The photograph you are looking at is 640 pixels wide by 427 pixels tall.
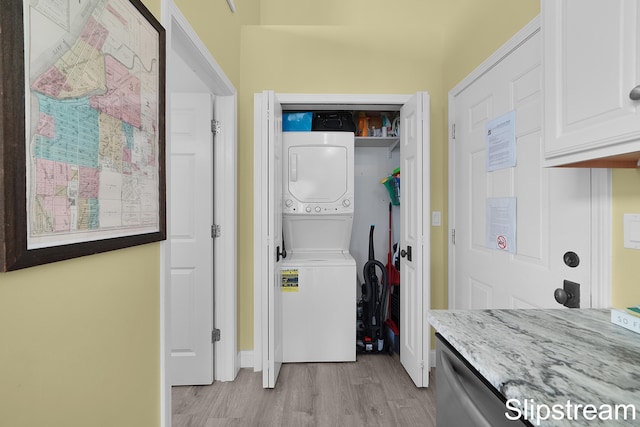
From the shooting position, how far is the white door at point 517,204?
123 centimetres

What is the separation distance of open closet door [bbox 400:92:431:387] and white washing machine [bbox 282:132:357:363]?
1.49 feet

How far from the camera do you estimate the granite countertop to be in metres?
0.55

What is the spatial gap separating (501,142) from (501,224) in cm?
46

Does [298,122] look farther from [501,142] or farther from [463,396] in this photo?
[463,396]

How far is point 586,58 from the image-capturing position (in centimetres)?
83

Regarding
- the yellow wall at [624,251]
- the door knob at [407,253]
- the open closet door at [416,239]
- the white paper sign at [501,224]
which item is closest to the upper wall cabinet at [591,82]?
the yellow wall at [624,251]

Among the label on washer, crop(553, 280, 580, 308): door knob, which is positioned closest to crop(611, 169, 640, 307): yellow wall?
crop(553, 280, 580, 308): door knob

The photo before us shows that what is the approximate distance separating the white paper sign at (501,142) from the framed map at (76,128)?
173 centimetres

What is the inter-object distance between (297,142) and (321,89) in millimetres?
470

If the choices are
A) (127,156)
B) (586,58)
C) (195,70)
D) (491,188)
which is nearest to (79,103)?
(127,156)

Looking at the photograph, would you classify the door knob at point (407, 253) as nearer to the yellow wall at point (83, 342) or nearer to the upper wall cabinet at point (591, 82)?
the upper wall cabinet at point (591, 82)

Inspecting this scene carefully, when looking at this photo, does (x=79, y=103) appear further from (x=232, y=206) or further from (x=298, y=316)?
(x=298, y=316)

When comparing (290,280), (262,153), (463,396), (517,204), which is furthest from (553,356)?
(290,280)

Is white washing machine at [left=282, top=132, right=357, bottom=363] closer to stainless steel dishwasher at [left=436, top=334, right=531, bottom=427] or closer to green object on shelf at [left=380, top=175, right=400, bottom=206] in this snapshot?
green object on shelf at [left=380, top=175, right=400, bottom=206]
